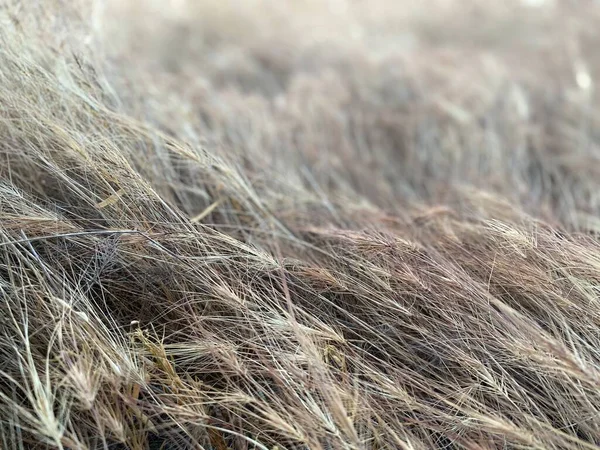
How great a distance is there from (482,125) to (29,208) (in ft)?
7.93

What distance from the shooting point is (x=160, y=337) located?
1.45 meters

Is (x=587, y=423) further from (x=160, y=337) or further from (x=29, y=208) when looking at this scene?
(x=29, y=208)

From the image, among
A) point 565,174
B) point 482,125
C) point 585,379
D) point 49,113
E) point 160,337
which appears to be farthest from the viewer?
point 482,125

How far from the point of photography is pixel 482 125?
10.2ft

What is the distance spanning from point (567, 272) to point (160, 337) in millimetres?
1099

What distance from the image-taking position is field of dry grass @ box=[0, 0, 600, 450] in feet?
4.10

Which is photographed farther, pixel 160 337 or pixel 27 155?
pixel 27 155

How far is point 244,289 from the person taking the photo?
4.82ft

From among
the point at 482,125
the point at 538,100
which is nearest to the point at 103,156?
the point at 482,125

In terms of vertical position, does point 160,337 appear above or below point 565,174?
above

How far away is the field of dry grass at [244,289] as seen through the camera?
4.10 feet

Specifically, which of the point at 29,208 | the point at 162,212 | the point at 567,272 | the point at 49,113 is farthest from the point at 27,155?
the point at 567,272

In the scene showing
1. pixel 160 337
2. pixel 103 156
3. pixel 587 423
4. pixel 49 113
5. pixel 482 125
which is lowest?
pixel 482 125

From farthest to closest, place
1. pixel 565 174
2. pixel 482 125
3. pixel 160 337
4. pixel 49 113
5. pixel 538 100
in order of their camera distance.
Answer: pixel 538 100 < pixel 482 125 < pixel 565 174 < pixel 49 113 < pixel 160 337
